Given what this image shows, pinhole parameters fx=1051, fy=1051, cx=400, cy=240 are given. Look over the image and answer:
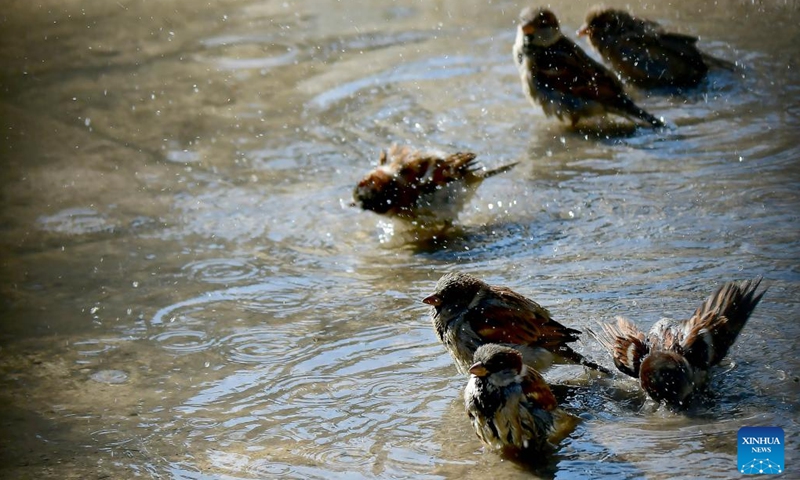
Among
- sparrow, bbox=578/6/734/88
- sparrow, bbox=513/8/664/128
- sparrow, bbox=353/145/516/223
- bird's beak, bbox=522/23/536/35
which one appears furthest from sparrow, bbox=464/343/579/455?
sparrow, bbox=578/6/734/88

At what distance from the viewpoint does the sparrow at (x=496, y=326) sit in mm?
4473

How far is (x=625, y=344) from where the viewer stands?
439 cm

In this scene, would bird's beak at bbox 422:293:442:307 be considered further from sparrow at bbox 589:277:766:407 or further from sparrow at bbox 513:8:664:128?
sparrow at bbox 513:8:664:128

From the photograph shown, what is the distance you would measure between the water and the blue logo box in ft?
0.20

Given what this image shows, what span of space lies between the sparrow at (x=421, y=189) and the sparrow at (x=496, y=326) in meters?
1.83

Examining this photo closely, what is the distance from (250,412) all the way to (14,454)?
0.95m

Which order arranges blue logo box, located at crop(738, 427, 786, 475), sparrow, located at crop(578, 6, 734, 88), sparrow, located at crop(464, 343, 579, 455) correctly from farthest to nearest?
sparrow, located at crop(578, 6, 734, 88)
sparrow, located at crop(464, 343, 579, 455)
blue logo box, located at crop(738, 427, 786, 475)

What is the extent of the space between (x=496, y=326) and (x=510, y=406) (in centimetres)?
64

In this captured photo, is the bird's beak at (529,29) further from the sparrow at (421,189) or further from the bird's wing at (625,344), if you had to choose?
the bird's wing at (625,344)

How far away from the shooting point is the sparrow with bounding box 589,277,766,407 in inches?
161

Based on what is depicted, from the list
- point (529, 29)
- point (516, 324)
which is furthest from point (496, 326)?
point (529, 29)

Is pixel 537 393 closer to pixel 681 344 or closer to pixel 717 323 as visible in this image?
pixel 681 344

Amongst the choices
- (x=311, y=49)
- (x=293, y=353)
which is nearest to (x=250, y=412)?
(x=293, y=353)

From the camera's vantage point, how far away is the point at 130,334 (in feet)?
17.4
